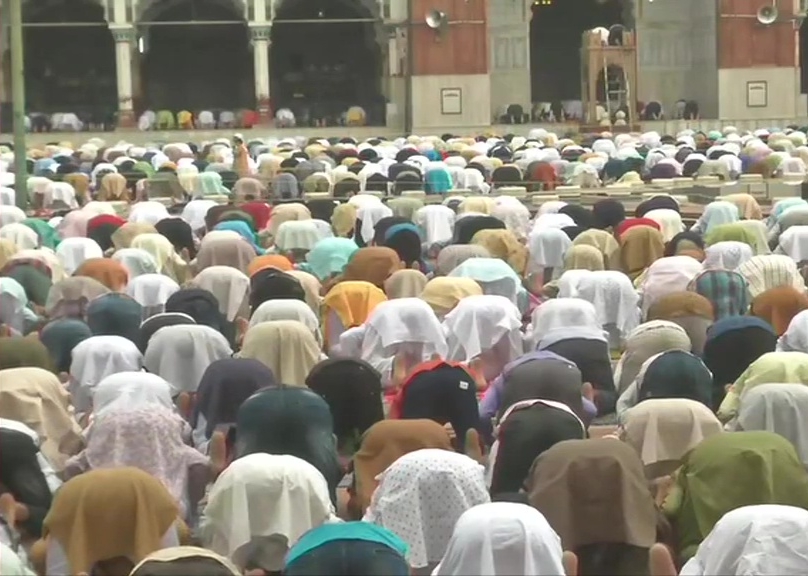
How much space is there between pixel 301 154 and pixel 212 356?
19064 millimetres

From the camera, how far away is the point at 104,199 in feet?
85.4

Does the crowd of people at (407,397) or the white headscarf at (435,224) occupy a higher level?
the white headscarf at (435,224)

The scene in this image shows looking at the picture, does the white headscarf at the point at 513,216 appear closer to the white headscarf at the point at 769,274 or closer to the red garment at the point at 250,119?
the white headscarf at the point at 769,274

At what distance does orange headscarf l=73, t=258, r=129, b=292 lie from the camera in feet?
47.9

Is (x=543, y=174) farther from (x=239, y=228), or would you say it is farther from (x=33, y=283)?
(x=33, y=283)

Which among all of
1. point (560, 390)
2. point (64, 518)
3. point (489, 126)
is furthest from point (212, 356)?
point (489, 126)

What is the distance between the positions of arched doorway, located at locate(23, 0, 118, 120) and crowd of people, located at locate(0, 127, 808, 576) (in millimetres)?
25463

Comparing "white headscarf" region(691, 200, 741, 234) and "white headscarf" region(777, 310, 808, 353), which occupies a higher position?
"white headscarf" region(691, 200, 741, 234)

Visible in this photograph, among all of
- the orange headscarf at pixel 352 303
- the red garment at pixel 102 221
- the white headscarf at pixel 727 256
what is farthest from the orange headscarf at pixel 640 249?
the red garment at pixel 102 221

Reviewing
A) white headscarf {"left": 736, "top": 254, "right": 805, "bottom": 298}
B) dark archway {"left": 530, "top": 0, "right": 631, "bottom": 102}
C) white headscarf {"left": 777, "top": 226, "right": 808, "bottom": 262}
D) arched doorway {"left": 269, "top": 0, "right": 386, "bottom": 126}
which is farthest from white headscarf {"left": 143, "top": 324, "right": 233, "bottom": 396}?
dark archway {"left": 530, "top": 0, "right": 631, "bottom": 102}

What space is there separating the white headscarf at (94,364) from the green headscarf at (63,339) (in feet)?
2.43

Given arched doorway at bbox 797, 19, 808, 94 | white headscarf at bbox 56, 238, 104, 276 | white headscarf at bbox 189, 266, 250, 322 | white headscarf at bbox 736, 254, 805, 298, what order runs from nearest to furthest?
white headscarf at bbox 736, 254, 805, 298, white headscarf at bbox 189, 266, 250, 322, white headscarf at bbox 56, 238, 104, 276, arched doorway at bbox 797, 19, 808, 94

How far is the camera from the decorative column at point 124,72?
135 ft

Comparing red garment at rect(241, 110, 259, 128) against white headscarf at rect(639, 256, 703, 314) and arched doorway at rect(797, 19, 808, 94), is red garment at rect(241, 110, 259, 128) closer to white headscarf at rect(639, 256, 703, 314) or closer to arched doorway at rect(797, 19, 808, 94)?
arched doorway at rect(797, 19, 808, 94)
